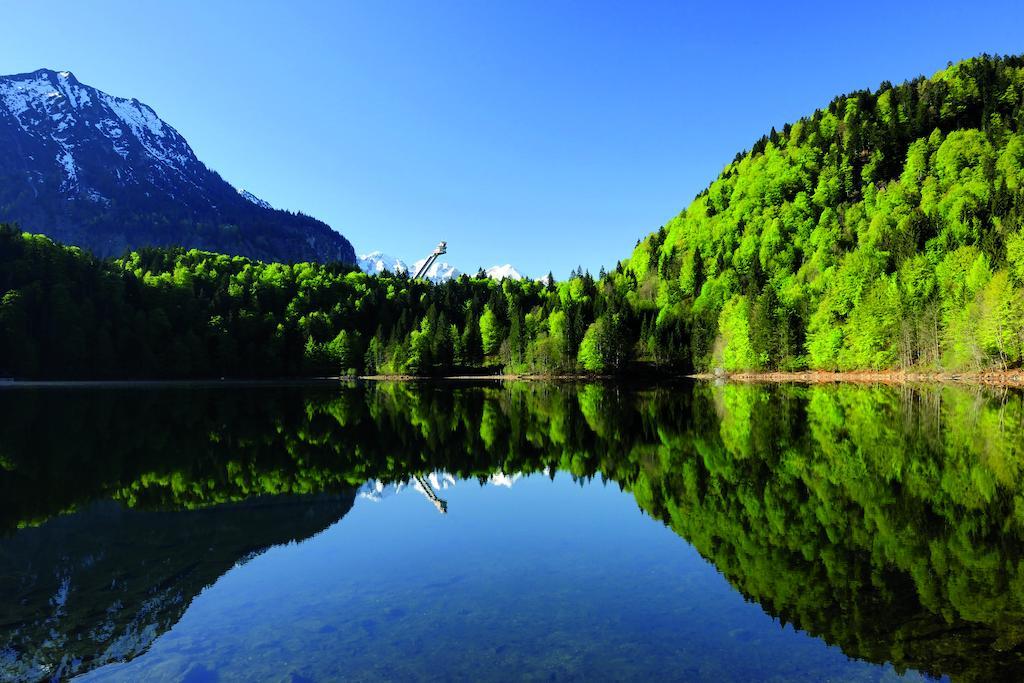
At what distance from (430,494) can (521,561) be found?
26.4 ft

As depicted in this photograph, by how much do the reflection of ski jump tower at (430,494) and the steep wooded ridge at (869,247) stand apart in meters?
80.9

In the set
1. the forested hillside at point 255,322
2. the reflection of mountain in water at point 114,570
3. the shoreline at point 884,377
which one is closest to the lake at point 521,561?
the reflection of mountain in water at point 114,570

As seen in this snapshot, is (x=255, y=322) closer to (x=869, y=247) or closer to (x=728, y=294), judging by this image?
(x=728, y=294)

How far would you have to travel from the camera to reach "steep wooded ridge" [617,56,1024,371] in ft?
292

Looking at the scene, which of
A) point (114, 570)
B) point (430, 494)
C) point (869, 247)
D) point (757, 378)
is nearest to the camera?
point (114, 570)

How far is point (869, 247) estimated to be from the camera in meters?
125

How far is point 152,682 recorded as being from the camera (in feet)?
29.0

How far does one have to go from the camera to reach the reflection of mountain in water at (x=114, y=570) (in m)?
9.89

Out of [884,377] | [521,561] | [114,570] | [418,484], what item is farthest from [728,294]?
[114,570]

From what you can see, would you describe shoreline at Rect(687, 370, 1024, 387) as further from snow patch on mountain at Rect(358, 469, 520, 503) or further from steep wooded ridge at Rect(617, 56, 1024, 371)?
snow patch on mountain at Rect(358, 469, 520, 503)

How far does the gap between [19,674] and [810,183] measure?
196352 millimetres

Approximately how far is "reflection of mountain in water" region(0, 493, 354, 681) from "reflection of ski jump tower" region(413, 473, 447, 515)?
265 centimetres

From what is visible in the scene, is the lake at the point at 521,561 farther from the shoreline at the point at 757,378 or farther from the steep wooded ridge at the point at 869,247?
the steep wooded ridge at the point at 869,247

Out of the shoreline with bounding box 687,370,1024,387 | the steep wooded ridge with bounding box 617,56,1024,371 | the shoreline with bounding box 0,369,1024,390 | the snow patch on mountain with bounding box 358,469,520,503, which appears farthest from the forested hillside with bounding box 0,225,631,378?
the snow patch on mountain with bounding box 358,469,520,503
